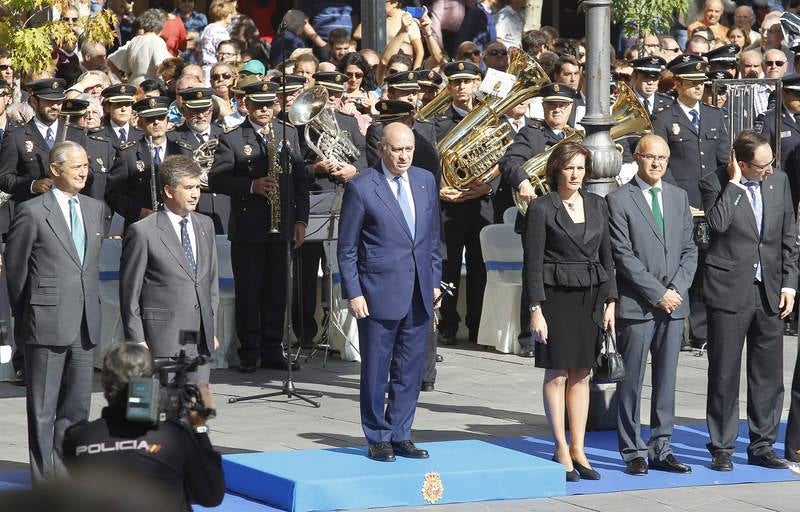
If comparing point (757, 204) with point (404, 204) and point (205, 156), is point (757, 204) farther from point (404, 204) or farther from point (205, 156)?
point (205, 156)

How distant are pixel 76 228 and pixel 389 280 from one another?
67.5 inches

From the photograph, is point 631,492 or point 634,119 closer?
point 631,492

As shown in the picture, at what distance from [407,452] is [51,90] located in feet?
15.9

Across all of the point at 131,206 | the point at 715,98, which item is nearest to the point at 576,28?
the point at 715,98

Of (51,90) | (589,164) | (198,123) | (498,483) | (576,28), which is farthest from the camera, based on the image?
(576,28)

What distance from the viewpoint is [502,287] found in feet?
41.4

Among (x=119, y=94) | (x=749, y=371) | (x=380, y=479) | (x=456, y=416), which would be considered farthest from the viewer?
(x=119, y=94)

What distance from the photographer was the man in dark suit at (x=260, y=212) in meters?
11.2

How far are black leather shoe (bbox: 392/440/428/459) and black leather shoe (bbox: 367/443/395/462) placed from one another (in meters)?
0.09

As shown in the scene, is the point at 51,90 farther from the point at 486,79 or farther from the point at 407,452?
the point at 407,452

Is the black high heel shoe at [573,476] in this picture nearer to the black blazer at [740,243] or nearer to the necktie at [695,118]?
the black blazer at [740,243]

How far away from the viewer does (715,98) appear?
518 inches

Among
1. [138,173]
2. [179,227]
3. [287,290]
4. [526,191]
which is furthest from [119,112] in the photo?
[179,227]

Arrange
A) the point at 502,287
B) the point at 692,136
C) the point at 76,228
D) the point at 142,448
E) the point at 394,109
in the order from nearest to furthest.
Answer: the point at 142,448 → the point at 76,228 → the point at 394,109 → the point at 502,287 → the point at 692,136
